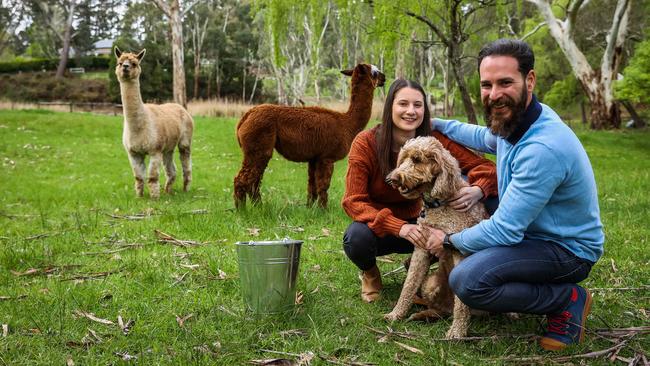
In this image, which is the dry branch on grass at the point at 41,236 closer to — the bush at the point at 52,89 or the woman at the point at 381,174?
the woman at the point at 381,174

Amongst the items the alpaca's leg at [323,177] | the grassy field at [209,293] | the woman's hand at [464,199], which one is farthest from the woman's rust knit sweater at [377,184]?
the alpaca's leg at [323,177]

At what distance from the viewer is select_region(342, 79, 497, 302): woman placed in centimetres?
459

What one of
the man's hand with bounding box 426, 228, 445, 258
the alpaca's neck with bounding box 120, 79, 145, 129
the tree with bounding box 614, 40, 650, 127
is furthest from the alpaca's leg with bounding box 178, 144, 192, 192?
the tree with bounding box 614, 40, 650, 127

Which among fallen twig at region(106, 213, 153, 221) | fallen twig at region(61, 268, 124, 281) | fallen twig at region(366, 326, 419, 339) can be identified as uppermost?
fallen twig at region(366, 326, 419, 339)

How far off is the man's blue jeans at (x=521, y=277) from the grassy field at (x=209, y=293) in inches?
12.2

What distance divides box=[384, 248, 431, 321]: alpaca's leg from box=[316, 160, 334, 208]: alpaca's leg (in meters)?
3.91

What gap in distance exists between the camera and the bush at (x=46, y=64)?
48.8 metres

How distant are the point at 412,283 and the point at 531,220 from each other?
3.61 ft

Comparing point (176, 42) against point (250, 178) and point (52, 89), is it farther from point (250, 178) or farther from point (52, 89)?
point (52, 89)

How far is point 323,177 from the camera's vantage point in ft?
26.8

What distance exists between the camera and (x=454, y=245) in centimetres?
397

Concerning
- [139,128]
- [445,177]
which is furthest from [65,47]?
[445,177]

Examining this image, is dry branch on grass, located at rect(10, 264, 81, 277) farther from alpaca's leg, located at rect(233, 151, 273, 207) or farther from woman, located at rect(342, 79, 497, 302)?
woman, located at rect(342, 79, 497, 302)

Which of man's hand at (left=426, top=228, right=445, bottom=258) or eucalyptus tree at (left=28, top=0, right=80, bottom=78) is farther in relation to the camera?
eucalyptus tree at (left=28, top=0, right=80, bottom=78)
